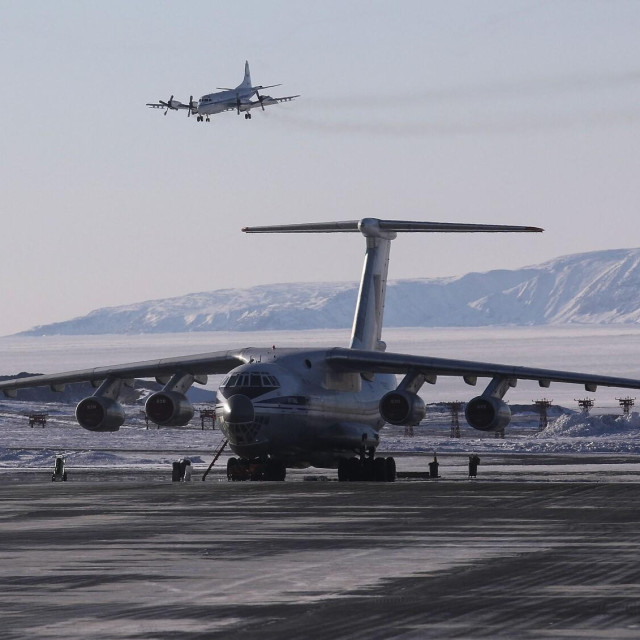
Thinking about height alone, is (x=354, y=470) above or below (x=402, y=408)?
below

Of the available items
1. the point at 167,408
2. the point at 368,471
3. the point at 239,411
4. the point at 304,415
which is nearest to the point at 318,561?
the point at 239,411

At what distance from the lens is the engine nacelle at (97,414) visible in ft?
142

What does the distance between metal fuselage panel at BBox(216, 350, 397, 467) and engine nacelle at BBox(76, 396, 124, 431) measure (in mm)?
3749

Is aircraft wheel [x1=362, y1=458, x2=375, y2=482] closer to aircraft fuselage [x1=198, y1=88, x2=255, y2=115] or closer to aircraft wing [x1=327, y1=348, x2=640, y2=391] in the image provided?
aircraft wing [x1=327, y1=348, x2=640, y2=391]

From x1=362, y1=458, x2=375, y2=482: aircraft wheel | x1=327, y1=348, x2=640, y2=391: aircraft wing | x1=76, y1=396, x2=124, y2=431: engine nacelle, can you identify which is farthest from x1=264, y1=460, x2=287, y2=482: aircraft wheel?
x1=76, y1=396, x2=124, y2=431: engine nacelle

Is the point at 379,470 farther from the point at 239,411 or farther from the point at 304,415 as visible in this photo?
the point at 239,411

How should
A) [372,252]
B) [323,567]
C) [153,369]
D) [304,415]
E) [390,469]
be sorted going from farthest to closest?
[372,252]
[153,369]
[390,469]
[304,415]
[323,567]

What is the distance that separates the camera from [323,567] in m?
18.1

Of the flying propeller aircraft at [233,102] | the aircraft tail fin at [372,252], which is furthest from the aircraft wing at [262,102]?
the aircraft tail fin at [372,252]

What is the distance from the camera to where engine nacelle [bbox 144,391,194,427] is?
141 feet

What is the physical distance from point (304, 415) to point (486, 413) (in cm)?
513

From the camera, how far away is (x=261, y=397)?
40.8 m

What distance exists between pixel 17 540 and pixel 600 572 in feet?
30.2

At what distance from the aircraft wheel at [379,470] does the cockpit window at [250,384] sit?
469 cm
